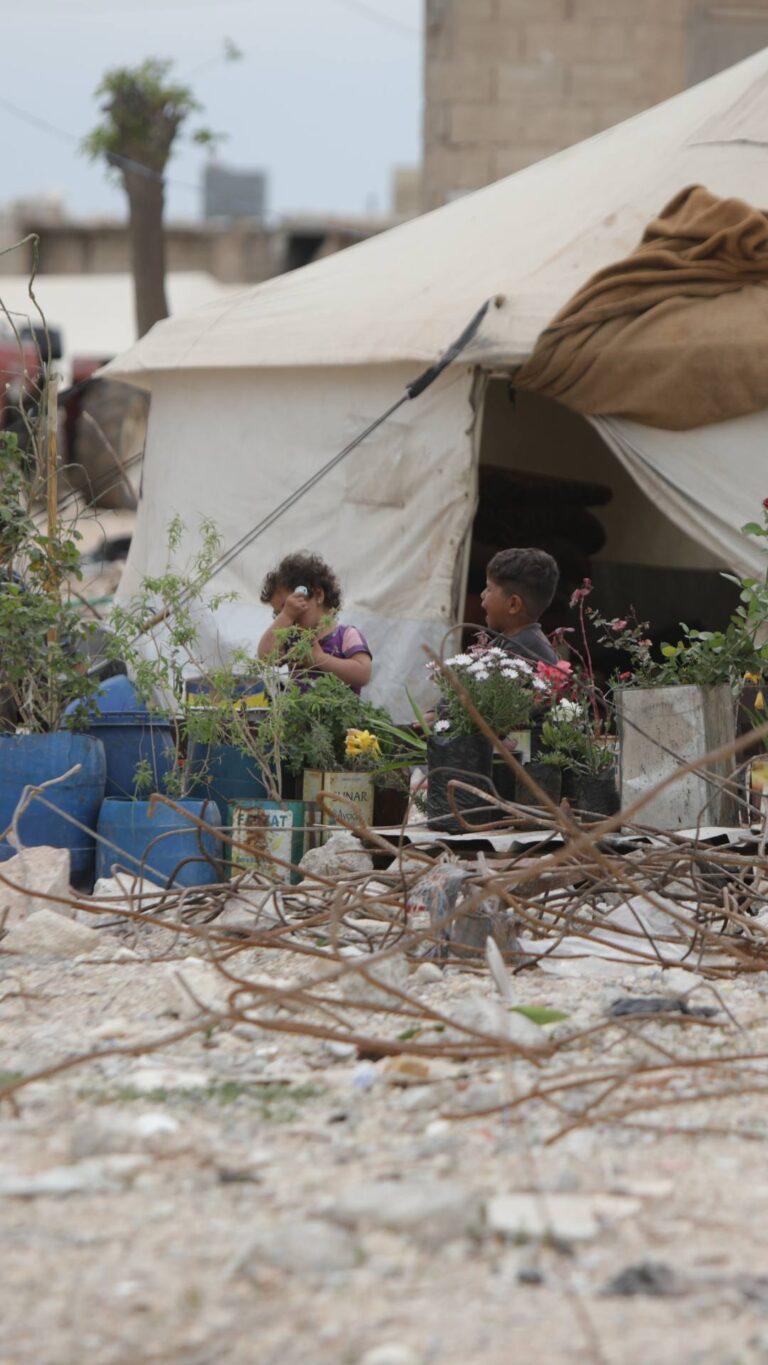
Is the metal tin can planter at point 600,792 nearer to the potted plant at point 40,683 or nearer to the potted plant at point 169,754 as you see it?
the potted plant at point 169,754

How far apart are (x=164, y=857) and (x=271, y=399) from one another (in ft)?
11.2

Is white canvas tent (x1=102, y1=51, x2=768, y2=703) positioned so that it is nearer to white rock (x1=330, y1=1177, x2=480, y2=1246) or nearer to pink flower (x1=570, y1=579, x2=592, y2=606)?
pink flower (x1=570, y1=579, x2=592, y2=606)

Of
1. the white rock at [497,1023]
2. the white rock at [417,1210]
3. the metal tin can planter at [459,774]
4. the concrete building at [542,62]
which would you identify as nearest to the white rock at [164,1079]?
the white rock at [497,1023]

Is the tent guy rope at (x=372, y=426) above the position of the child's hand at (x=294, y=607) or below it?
above

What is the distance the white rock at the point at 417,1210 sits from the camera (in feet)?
6.22

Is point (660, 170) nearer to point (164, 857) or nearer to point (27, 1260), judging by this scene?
point (164, 857)

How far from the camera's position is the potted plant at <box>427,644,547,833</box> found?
13.4 feet

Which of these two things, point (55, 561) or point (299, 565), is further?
point (299, 565)

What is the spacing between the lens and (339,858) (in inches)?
155

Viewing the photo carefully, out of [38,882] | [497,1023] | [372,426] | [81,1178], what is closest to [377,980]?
[497,1023]

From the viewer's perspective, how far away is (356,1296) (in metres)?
1.74

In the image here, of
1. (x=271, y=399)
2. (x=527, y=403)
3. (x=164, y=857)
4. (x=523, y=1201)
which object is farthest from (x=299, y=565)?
(x=527, y=403)

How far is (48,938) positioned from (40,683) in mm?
980

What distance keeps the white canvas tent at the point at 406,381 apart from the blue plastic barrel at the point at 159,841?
2333 millimetres
